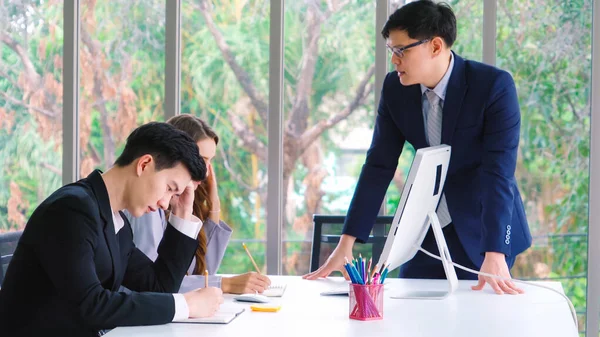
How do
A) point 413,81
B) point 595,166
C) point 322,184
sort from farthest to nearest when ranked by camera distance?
point 322,184 < point 595,166 < point 413,81

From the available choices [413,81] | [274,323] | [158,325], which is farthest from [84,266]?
[413,81]

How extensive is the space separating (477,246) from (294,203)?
168cm

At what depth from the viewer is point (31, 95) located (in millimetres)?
4438

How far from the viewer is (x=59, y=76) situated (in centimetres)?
442

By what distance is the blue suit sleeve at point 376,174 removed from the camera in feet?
9.10

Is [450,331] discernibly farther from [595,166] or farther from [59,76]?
[59,76]

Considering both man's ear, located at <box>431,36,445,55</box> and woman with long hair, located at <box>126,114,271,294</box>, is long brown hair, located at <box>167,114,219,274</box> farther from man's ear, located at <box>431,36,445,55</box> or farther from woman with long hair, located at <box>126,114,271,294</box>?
man's ear, located at <box>431,36,445,55</box>

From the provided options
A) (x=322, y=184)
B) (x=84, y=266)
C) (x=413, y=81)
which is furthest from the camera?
(x=322, y=184)

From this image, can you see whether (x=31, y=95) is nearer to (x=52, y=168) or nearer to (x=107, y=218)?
(x=52, y=168)

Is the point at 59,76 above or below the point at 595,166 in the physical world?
above

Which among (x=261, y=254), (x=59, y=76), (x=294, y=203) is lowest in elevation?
(x=261, y=254)

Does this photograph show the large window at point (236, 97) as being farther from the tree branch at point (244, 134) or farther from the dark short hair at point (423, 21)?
the dark short hair at point (423, 21)

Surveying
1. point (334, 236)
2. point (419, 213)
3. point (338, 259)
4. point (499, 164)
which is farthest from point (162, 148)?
point (334, 236)

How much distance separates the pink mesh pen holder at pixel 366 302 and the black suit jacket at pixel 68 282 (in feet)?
1.55
